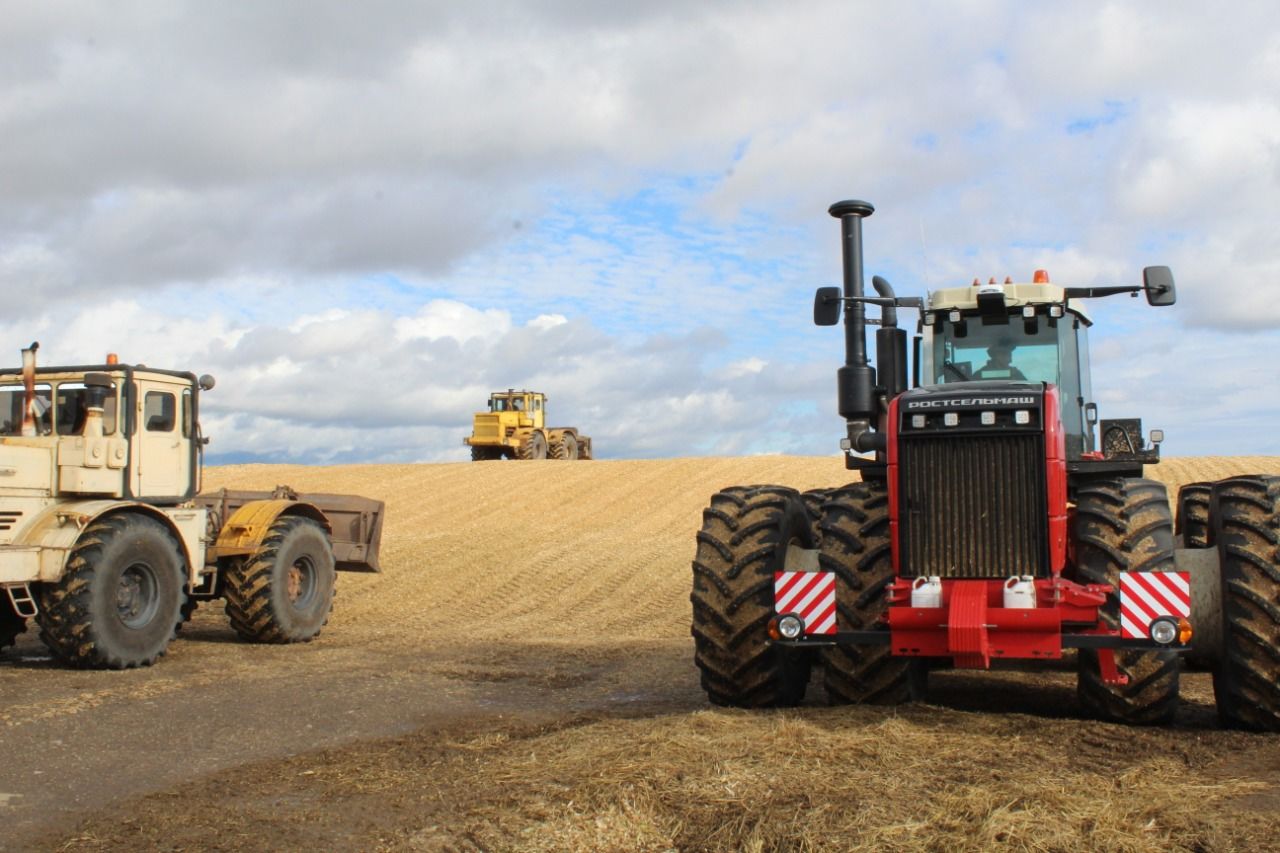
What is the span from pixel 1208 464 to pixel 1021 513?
90.4ft

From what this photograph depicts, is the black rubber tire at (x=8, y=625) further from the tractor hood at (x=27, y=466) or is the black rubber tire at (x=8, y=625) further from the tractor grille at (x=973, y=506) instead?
the tractor grille at (x=973, y=506)

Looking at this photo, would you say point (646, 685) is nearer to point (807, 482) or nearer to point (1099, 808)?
point (1099, 808)

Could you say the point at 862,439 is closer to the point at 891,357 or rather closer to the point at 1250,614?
the point at 891,357

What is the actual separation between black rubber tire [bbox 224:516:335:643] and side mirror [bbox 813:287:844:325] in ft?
24.3

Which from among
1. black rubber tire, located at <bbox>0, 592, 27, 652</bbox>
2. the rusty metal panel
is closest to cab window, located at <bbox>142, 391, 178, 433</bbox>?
the rusty metal panel

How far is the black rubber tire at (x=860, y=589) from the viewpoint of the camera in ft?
25.9

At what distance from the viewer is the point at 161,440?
13.2 meters

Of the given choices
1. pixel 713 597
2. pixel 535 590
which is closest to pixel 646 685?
pixel 713 597

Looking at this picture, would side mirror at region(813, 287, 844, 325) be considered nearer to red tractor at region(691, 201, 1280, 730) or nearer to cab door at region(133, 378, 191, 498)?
red tractor at region(691, 201, 1280, 730)

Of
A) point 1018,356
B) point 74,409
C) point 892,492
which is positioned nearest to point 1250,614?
point 892,492

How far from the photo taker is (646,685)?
10.8 m

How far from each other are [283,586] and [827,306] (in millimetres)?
7656

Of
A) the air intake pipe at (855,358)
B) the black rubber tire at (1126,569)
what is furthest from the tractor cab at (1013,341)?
the black rubber tire at (1126,569)

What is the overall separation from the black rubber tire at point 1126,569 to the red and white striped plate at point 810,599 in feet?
4.78
